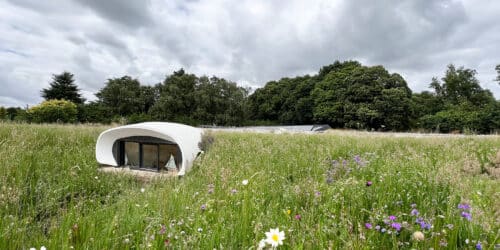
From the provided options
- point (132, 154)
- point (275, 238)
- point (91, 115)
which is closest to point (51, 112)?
point (91, 115)

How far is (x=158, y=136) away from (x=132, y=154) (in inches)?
54.2

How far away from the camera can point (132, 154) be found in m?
6.82

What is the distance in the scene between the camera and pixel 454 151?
4.90m

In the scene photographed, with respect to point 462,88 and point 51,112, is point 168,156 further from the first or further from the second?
point 462,88

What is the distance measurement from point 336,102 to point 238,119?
33.9 feet

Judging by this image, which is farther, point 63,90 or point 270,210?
point 63,90

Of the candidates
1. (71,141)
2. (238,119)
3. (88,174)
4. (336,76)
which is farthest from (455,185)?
(336,76)

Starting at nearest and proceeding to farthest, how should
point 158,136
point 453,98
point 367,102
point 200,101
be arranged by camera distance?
point 158,136, point 367,102, point 200,101, point 453,98

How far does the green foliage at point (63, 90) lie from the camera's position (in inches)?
1302

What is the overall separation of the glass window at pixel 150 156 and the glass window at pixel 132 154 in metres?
0.24

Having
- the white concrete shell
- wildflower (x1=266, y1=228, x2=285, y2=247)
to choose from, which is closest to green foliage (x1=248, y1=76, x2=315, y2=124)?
the white concrete shell

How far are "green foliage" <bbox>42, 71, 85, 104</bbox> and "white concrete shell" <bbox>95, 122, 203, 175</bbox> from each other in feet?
110

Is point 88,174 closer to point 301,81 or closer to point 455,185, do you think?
point 455,185

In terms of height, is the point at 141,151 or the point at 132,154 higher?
the point at 141,151
